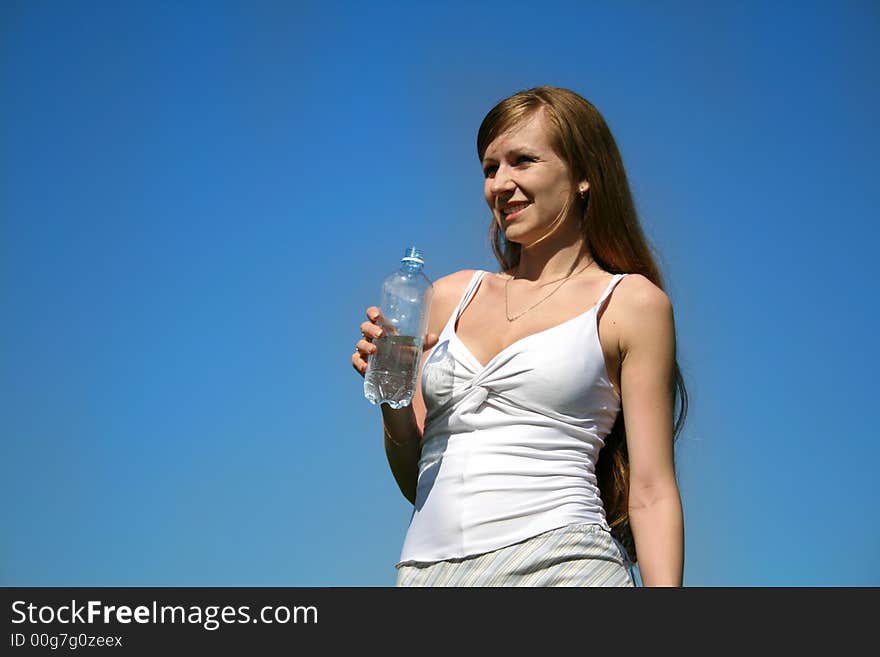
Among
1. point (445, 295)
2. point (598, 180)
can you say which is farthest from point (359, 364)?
point (598, 180)

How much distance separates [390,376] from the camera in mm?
4238

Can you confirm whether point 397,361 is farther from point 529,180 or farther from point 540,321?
point 529,180

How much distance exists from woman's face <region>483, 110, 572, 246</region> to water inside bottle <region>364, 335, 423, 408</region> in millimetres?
696

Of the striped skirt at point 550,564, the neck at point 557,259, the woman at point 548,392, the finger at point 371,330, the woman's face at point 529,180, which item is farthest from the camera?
the neck at point 557,259

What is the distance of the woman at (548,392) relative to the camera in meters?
3.81

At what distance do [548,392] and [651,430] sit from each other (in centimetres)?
42

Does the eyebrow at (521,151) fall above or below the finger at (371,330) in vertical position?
above

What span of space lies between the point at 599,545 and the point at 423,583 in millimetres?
667

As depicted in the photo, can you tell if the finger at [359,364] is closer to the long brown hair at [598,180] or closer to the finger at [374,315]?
the finger at [374,315]

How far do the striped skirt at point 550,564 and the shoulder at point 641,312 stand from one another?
0.76 metres

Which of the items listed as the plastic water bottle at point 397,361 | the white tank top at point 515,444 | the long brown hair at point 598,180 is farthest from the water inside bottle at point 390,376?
the long brown hair at point 598,180

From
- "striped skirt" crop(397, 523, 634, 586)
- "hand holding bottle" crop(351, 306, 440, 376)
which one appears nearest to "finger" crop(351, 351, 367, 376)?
"hand holding bottle" crop(351, 306, 440, 376)
